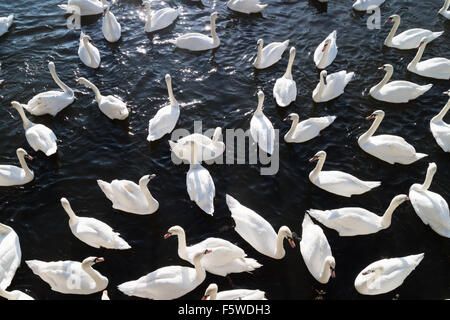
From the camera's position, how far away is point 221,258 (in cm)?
916

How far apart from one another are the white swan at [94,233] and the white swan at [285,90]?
708cm

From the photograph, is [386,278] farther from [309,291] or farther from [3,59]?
[3,59]

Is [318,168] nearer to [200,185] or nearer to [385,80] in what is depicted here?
[200,185]

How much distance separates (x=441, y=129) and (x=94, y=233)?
35.0 ft

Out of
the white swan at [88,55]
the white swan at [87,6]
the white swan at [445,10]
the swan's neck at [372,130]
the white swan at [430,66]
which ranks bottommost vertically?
the swan's neck at [372,130]

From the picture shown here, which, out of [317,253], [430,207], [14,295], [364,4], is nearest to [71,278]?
[14,295]

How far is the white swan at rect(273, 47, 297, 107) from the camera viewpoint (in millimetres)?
13656

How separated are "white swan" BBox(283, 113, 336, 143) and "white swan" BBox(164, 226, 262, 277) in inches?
179

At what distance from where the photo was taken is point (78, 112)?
45.0 feet

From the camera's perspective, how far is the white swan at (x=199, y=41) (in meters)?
16.0

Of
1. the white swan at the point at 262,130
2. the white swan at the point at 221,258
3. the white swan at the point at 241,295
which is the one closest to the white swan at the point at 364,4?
the white swan at the point at 262,130

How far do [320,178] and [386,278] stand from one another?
128 inches

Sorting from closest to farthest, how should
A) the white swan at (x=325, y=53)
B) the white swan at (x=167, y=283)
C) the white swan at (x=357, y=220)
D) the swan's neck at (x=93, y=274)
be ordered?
1. the swan's neck at (x=93, y=274)
2. the white swan at (x=167, y=283)
3. the white swan at (x=357, y=220)
4. the white swan at (x=325, y=53)

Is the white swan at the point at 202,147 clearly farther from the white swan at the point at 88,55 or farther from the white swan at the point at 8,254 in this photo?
the white swan at the point at 88,55
